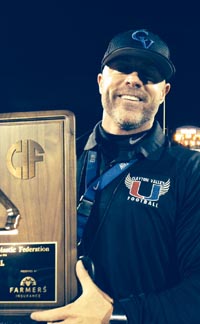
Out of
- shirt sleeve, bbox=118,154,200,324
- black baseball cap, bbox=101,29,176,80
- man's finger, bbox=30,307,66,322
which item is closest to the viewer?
man's finger, bbox=30,307,66,322

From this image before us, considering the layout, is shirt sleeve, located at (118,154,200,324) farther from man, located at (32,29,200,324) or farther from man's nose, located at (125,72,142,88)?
man's nose, located at (125,72,142,88)

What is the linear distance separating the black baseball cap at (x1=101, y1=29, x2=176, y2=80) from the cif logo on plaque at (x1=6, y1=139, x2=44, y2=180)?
0.50 m

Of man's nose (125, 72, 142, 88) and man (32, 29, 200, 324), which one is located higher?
man's nose (125, 72, 142, 88)

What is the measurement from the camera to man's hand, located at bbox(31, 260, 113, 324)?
3.95 ft

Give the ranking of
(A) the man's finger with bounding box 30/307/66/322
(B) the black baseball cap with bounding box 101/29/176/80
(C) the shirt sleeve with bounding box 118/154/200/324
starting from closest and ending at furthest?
1. (A) the man's finger with bounding box 30/307/66/322
2. (C) the shirt sleeve with bounding box 118/154/200/324
3. (B) the black baseball cap with bounding box 101/29/176/80

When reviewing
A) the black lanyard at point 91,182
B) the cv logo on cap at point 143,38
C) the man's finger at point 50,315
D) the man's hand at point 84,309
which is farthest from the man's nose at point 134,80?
the man's finger at point 50,315

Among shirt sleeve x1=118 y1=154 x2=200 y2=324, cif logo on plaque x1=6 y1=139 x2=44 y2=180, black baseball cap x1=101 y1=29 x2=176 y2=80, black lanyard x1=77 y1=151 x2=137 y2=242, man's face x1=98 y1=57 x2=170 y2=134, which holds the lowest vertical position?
shirt sleeve x1=118 y1=154 x2=200 y2=324

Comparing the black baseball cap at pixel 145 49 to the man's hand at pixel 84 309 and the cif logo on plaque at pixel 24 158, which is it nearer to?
the cif logo on plaque at pixel 24 158

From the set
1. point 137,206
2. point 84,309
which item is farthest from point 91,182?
point 84,309

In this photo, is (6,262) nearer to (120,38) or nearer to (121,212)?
(121,212)

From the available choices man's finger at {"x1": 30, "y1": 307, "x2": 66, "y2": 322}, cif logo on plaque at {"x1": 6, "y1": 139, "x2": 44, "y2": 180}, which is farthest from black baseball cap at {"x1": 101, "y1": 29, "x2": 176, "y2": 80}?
man's finger at {"x1": 30, "y1": 307, "x2": 66, "y2": 322}

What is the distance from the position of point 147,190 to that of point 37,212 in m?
0.39

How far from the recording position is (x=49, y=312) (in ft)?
3.96

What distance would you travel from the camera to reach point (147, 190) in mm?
1458
